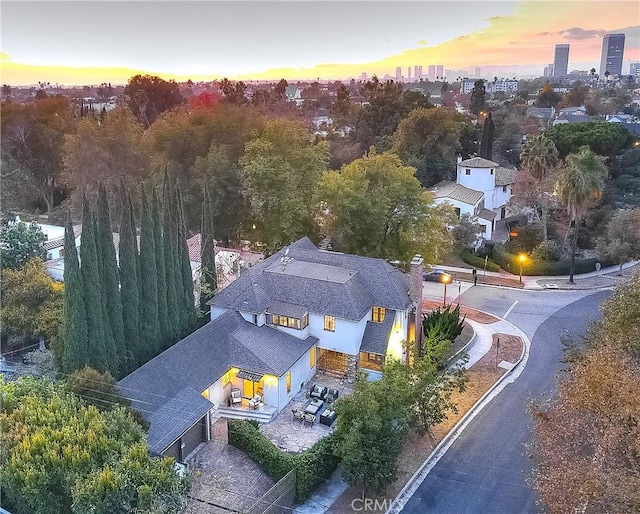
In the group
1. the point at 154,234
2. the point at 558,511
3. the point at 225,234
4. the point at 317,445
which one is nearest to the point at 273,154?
the point at 225,234

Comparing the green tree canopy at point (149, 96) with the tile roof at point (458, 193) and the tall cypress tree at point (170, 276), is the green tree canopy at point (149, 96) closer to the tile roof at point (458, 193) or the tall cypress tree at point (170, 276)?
the tile roof at point (458, 193)

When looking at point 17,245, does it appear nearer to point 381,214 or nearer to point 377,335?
point 377,335

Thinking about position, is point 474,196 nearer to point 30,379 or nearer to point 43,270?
point 43,270

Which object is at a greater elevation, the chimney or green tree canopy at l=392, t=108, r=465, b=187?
green tree canopy at l=392, t=108, r=465, b=187

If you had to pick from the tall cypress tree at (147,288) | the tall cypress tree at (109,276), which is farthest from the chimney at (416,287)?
the tall cypress tree at (109,276)

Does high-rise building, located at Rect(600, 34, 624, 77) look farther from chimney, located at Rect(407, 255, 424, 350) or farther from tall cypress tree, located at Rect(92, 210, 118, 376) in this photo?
tall cypress tree, located at Rect(92, 210, 118, 376)

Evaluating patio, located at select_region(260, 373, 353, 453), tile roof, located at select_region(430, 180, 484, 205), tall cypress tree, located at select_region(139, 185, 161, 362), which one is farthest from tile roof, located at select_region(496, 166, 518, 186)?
tall cypress tree, located at select_region(139, 185, 161, 362)
